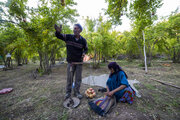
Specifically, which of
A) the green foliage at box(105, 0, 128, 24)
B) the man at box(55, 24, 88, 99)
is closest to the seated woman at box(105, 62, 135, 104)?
the man at box(55, 24, 88, 99)

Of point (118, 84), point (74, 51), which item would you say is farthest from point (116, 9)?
point (118, 84)

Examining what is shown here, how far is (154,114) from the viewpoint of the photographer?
1.99 meters

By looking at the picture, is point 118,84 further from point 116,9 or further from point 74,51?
point 116,9

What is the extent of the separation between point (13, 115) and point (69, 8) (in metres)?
6.70

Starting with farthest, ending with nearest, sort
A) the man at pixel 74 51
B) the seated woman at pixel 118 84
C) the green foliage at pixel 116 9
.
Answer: the green foliage at pixel 116 9 → the man at pixel 74 51 → the seated woman at pixel 118 84

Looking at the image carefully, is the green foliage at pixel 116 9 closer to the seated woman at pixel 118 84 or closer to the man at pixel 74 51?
the man at pixel 74 51

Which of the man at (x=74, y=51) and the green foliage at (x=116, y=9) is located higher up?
the green foliage at (x=116, y=9)

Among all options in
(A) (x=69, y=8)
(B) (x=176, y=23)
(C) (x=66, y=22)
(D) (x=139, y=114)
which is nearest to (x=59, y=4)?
(A) (x=69, y=8)

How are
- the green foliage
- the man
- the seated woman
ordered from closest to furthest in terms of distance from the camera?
the seated woman → the man → the green foliage

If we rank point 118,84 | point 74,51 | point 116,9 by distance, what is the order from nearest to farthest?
point 118,84 → point 74,51 → point 116,9

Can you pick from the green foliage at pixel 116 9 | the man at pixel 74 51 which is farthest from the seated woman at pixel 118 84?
the green foliage at pixel 116 9

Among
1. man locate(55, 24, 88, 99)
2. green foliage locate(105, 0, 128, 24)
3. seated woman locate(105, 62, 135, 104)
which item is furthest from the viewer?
green foliage locate(105, 0, 128, 24)

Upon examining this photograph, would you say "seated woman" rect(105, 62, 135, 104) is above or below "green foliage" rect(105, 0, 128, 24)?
below

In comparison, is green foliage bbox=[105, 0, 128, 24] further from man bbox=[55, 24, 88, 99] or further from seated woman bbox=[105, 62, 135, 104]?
seated woman bbox=[105, 62, 135, 104]
